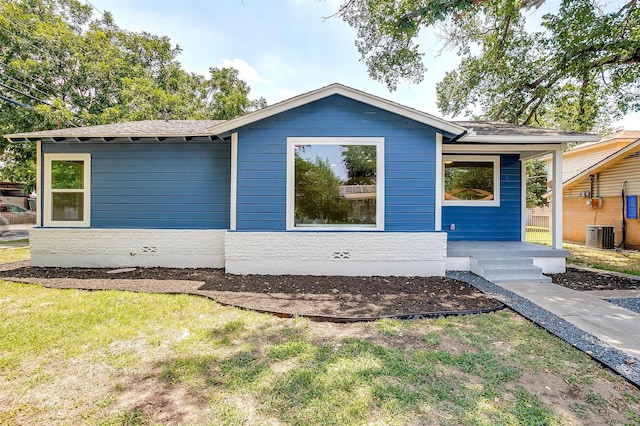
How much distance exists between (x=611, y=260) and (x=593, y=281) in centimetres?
376

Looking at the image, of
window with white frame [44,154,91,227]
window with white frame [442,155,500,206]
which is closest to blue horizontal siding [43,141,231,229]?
window with white frame [44,154,91,227]

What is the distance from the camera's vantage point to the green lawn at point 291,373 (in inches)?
78.8

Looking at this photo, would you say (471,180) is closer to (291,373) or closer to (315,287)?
(315,287)

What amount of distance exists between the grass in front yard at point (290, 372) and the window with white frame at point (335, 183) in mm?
2504

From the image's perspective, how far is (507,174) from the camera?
749 centimetres

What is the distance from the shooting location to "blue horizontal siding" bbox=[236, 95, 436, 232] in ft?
18.9

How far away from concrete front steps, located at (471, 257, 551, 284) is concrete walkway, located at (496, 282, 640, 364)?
22 centimetres

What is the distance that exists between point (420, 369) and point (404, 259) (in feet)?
10.9

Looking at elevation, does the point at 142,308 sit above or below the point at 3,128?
below

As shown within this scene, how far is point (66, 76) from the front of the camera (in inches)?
523

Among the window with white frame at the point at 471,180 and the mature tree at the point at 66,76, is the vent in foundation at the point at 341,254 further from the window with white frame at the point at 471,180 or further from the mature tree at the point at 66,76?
the mature tree at the point at 66,76

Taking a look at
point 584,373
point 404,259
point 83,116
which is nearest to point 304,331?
point 584,373

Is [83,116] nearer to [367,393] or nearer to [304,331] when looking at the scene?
[304,331]

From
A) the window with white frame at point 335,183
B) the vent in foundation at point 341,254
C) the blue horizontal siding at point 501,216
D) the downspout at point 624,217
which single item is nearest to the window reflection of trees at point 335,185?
the window with white frame at point 335,183
